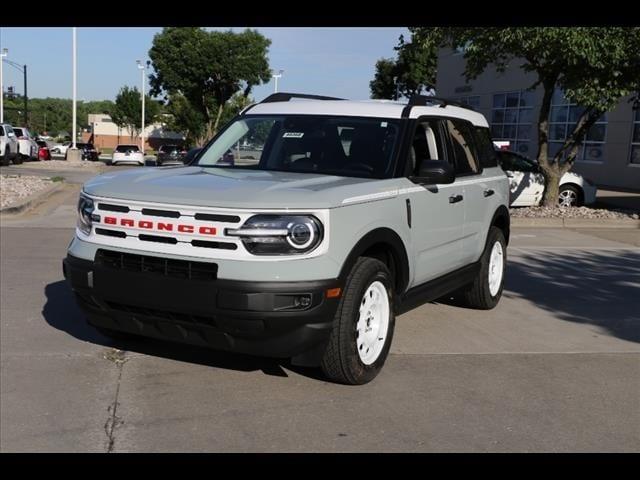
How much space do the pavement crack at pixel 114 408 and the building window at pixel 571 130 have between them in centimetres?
2302

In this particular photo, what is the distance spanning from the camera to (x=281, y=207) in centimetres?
393

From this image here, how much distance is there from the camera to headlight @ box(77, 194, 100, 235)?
4435 millimetres

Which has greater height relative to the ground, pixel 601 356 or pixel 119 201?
pixel 119 201

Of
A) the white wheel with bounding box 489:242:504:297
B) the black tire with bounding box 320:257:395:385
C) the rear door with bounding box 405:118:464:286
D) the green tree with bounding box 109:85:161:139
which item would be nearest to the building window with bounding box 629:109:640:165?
the white wheel with bounding box 489:242:504:297

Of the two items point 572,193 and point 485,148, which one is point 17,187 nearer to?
point 485,148

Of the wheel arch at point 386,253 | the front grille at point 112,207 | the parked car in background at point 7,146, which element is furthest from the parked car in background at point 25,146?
the wheel arch at point 386,253

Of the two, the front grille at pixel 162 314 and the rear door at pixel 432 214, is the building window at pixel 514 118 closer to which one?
the rear door at pixel 432 214

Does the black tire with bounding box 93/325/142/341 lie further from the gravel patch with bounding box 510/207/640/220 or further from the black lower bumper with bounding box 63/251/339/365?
the gravel patch with bounding box 510/207/640/220

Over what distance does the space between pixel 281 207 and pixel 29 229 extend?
8.46 meters

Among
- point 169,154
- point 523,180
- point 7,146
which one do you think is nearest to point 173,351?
point 523,180

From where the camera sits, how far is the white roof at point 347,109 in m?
5.41

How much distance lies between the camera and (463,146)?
6242mm

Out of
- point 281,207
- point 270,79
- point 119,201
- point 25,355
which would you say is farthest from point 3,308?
point 270,79
